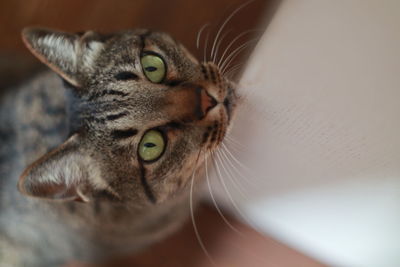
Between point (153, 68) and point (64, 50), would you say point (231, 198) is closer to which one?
point (153, 68)

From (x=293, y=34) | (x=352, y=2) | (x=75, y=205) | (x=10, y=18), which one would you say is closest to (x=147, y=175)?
(x=75, y=205)

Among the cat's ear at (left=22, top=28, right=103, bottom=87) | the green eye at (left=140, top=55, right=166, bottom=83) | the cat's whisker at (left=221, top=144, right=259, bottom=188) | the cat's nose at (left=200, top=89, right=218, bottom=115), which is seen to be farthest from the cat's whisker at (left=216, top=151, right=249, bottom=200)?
the cat's ear at (left=22, top=28, right=103, bottom=87)

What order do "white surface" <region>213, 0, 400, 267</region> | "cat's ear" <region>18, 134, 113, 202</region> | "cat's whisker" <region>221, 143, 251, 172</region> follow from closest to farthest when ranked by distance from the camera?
"white surface" <region>213, 0, 400, 267</region>, "cat's ear" <region>18, 134, 113, 202</region>, "cat's whisker" <region>221, 143, 251, 172</region>

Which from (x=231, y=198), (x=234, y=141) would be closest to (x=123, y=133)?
(x=234, y=141)

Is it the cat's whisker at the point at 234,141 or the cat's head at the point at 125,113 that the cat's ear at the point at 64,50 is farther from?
the cat's whisker at the point at 234,141

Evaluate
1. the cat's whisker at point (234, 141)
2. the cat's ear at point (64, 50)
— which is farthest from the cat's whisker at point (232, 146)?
the cat's ear at point (64, 50)

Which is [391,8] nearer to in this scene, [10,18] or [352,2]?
[352,2]

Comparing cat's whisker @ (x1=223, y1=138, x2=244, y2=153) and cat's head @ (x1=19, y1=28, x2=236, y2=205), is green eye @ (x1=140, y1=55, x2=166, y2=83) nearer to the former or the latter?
cat's head @ (x1=19, y1=28, x2=236, y2=205)
